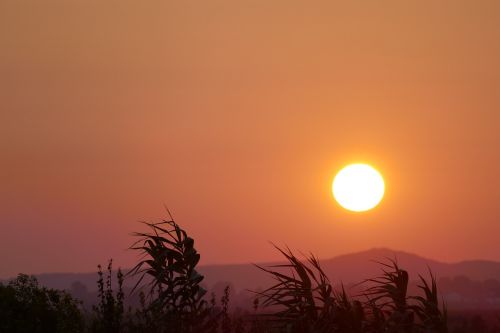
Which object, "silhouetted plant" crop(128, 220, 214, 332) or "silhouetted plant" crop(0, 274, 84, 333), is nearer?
"silhouetted plant" crop(128, 220, 214, 332)

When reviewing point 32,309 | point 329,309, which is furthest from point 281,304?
point 32,309

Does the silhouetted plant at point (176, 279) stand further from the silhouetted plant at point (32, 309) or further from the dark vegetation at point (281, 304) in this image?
the silhouetted plant at point (32, 309)

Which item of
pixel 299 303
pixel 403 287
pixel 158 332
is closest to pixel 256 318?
pixel 299 303

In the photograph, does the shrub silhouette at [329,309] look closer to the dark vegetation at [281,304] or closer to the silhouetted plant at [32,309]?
the dark vegetation at [281,304]

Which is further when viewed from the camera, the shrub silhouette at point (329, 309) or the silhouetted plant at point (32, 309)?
the silhouetted plant at point (32, 309)

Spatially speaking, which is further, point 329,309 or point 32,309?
point 32,309

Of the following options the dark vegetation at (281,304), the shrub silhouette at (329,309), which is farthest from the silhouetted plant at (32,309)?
the shrub silhouette at (329,309)

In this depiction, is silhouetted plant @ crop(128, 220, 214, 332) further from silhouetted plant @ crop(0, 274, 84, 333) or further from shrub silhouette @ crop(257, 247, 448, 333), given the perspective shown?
silhouetted plant @ crop(0, 274, 84, 333)

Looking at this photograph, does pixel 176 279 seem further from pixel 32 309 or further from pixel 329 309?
pixel 32 309

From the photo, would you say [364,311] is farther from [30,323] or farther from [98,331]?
[30,323]

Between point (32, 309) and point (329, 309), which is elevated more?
point (32, 309)

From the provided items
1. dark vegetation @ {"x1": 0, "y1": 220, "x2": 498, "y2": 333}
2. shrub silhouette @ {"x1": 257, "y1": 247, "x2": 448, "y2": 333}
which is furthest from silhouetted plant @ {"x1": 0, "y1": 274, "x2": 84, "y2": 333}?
shrub silhouette @ {"x1": 257, "y1": 247, "x2": 448, "y2": 333}

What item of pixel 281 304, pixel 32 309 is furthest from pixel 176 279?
pixel 32 309

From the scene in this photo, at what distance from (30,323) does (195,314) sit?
8.38m
